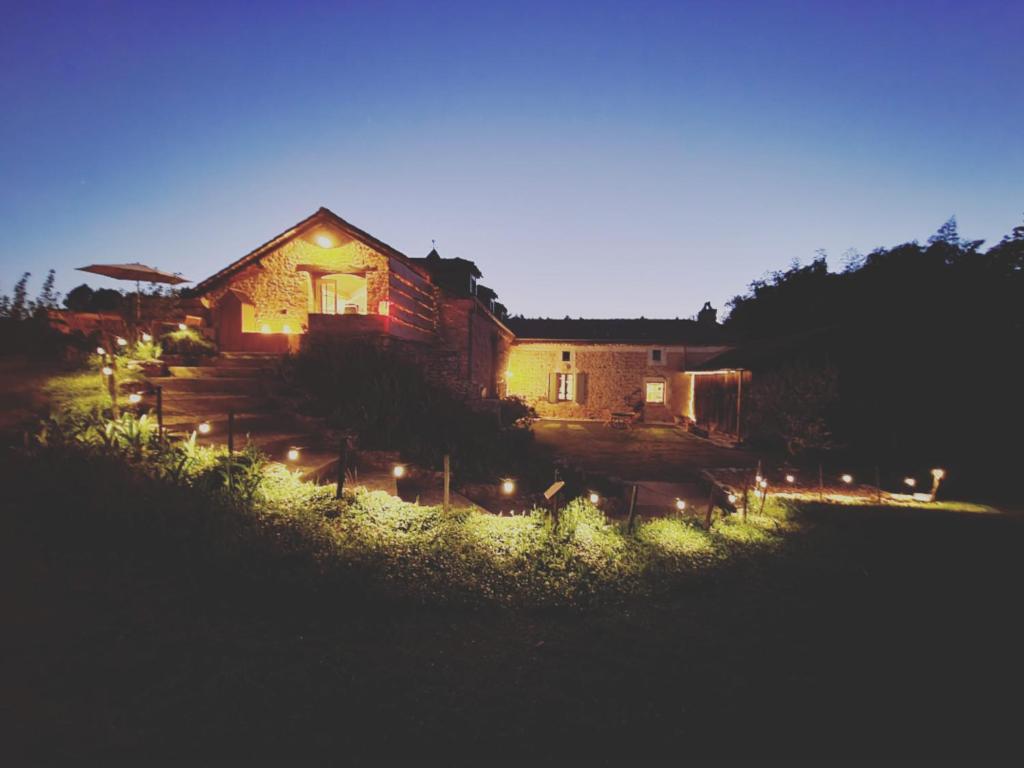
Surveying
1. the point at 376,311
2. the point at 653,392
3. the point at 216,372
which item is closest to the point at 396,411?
the point at 216,372

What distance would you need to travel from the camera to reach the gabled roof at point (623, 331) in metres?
22.0

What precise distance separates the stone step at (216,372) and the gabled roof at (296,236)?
506cm

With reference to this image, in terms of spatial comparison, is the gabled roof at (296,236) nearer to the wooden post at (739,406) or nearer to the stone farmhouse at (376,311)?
the stone farmhouse at (376,311)

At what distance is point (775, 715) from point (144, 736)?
3826 mm

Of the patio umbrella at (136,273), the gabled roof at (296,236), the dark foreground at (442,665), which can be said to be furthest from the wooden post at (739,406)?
the patio umbrella at (136,273)

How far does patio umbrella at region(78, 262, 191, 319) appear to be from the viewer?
10.1 meters

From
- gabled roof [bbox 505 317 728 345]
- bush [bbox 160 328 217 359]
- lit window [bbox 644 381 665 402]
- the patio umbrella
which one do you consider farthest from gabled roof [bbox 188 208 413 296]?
lit window [bbox 644 381 665 402]

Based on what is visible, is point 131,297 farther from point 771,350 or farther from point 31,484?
point 771,350

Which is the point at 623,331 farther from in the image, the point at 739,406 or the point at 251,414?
the point at 251,414

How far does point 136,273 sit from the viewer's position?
405 inches

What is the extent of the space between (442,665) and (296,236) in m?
13.6

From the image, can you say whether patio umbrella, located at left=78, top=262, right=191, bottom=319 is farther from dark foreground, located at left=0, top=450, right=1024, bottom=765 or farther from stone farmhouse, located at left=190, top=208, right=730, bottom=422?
dark foreground, located at left=0, top=450, right=1024, bottom=765

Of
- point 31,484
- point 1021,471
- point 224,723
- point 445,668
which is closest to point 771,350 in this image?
point 1021,471

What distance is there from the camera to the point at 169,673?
275 centimetres
